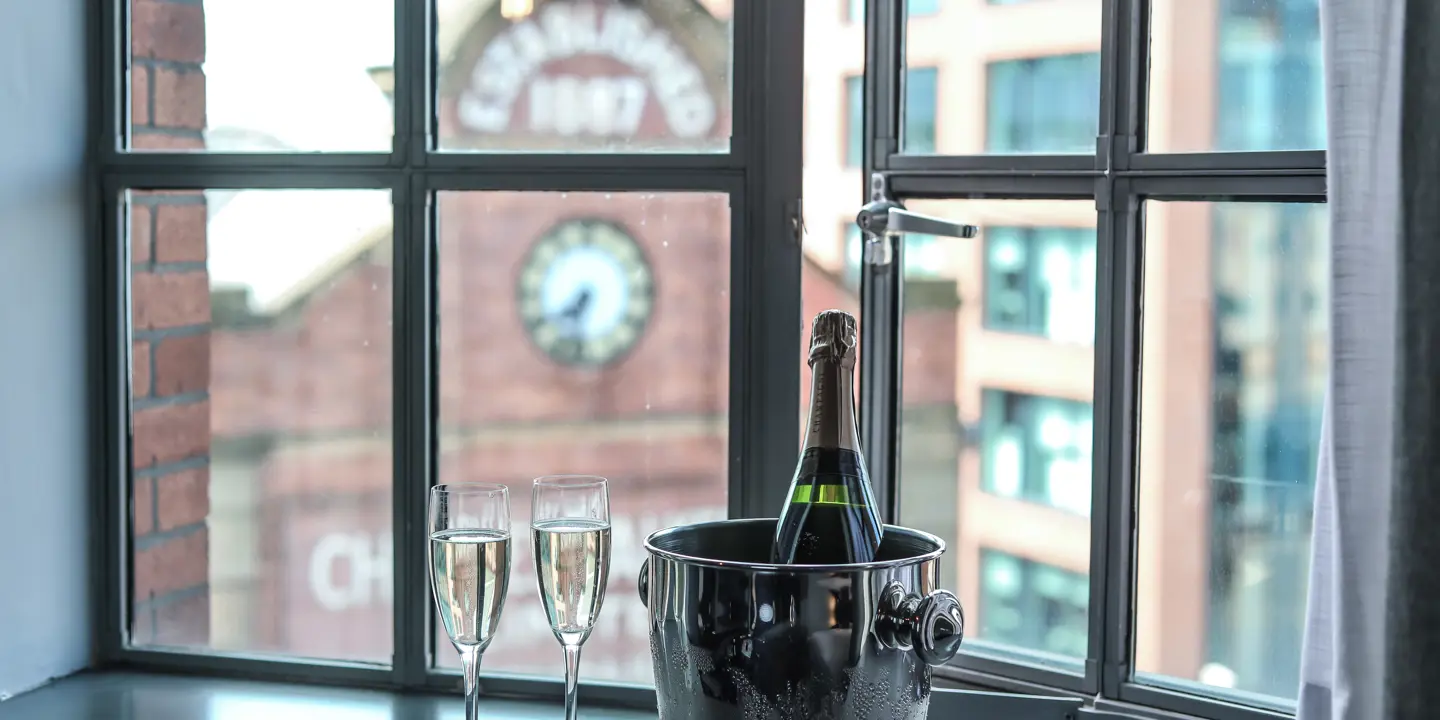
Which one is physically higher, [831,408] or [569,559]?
[831,408]

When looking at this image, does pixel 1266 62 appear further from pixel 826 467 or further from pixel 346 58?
pixel 346 58

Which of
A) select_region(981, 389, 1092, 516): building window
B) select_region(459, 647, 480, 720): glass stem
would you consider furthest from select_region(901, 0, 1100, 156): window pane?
select_region(459, 647, 480, 720): glass stem

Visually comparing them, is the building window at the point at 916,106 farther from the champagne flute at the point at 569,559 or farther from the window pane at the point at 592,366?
the champagne flute at the point at 569,559

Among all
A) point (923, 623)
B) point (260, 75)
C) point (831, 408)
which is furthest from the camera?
point (260, 75)

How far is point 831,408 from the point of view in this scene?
1.07 metres

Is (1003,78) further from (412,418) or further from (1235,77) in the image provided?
(412,418)

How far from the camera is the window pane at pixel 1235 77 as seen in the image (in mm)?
1205

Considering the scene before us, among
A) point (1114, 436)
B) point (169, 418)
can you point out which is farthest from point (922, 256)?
point (169, 418)

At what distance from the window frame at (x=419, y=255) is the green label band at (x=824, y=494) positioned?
324 millimetres

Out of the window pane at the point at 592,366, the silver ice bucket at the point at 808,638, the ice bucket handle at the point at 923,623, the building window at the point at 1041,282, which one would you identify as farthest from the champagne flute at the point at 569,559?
the building window at the point at 1041,282

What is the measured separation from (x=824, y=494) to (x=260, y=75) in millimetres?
878

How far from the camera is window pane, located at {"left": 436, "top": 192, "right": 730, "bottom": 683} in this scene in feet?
4.89

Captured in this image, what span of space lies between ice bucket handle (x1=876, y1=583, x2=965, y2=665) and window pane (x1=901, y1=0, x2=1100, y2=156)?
540mm

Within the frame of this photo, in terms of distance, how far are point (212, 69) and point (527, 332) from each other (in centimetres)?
48
